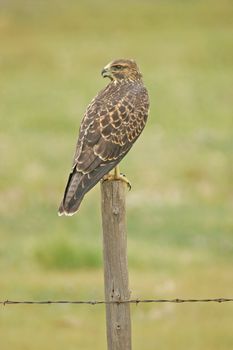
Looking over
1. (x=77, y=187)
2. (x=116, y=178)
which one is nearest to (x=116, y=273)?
(x=77, y=187)

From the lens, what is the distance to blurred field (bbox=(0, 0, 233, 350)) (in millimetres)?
19375

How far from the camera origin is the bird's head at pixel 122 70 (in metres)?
13.0

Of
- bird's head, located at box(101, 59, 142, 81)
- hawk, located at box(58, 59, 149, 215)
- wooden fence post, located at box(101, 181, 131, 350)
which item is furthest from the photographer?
bird's head, located at box(101, 59, 142, 81)

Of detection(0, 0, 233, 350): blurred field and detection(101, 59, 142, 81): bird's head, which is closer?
detection(101, 59, 142, 81): bird's head

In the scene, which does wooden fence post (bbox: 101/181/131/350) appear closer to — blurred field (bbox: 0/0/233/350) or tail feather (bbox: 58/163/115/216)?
tail feather (bbox: 58/163/115/216)

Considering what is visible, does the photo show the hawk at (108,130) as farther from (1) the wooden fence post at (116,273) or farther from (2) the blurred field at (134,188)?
(2) the blurred field at (134,188)

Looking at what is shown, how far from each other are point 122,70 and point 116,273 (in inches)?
A: 146

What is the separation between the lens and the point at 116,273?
9781mm

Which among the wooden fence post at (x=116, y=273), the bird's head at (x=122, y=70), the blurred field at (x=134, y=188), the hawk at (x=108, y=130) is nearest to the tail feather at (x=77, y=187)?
the hawk at (x=108, y=130)

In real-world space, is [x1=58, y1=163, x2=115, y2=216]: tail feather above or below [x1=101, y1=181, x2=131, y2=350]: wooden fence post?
above

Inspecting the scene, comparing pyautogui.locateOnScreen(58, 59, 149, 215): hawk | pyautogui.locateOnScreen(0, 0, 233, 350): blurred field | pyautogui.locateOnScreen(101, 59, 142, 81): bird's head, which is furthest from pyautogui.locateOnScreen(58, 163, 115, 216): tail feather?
pyautogui.locateOnScreen(0, 0, 233, 350): blurred field

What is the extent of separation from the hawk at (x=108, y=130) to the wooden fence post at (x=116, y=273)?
906 mm

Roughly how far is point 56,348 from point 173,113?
23301 mm

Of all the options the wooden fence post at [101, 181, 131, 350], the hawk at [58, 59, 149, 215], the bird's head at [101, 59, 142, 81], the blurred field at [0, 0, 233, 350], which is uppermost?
the blurred field at [0, 0, 233, 350]
